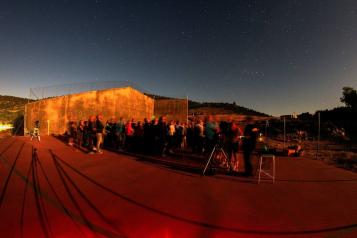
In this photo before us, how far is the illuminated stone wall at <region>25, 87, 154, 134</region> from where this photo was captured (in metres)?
19.1

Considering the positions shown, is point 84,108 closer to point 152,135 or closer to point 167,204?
point 152,135

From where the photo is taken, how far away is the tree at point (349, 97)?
2107 inches

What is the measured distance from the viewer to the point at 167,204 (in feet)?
15.8

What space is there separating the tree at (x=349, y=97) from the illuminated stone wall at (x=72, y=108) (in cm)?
5394

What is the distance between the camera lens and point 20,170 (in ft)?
24.8

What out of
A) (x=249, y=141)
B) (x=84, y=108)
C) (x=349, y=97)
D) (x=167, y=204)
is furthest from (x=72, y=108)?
(x=349, y=97)

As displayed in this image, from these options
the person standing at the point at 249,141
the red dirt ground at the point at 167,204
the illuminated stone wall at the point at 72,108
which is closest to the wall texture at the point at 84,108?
the illuminated stone wall at the point at 72,108

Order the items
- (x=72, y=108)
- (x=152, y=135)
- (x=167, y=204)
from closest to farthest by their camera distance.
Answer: (x=167, y=204)
(x=152, y=135)
(x=72, y=108)

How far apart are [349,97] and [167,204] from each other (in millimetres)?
63665

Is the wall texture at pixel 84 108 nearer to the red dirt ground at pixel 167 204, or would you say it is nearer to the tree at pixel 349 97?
the red dirt ground at pixel 167 204

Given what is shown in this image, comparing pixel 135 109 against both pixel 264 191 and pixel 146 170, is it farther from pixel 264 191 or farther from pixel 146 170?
pixel 264 191

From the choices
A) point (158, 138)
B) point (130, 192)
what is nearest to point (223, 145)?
point (130, 192)

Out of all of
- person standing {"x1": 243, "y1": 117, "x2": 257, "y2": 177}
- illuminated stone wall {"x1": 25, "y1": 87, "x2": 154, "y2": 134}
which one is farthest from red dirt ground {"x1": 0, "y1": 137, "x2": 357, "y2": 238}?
illuminated stone wall {"x1": 25, "y1": 87, "x2": 154, "y2": 134}

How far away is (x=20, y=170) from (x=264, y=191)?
7.34 m
